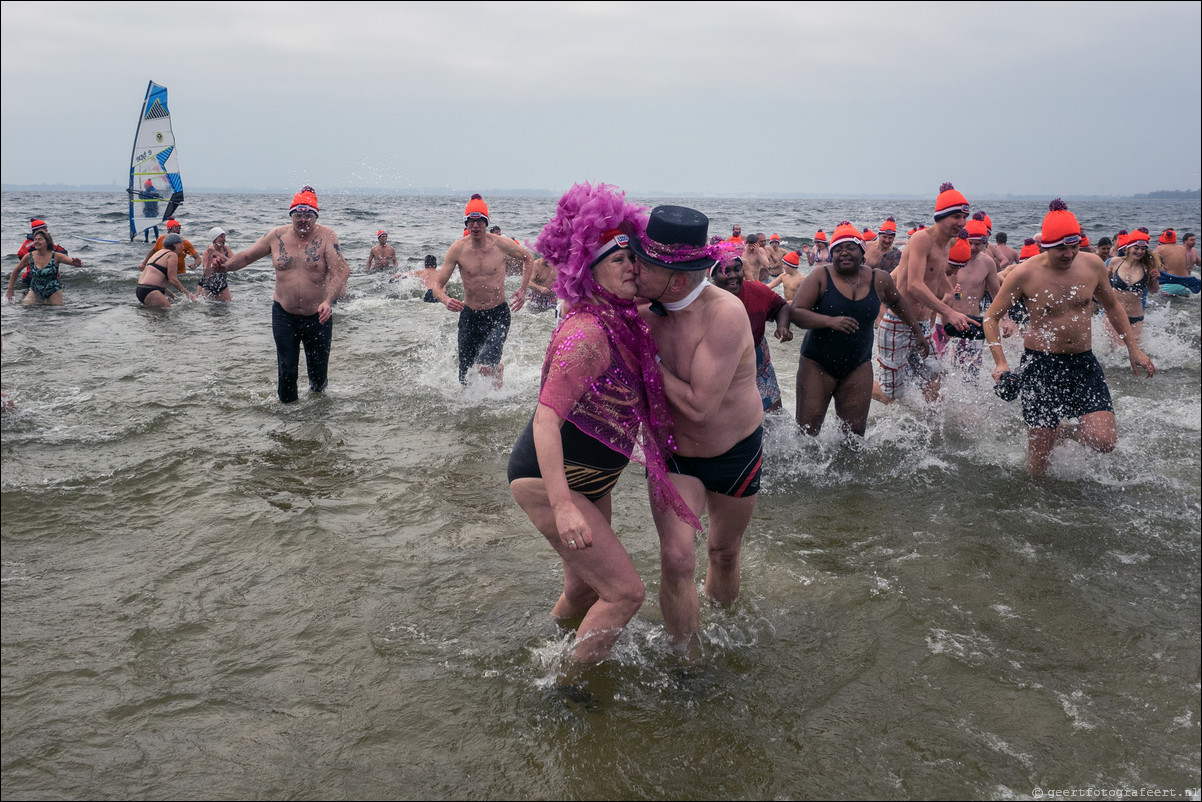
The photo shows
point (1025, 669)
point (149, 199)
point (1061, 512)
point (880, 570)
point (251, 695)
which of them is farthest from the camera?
point (149, 199)

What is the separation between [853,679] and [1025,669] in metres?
0.83

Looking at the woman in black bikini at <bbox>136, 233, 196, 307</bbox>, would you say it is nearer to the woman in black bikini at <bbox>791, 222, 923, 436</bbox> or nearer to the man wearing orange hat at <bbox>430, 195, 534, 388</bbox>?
the man wearing orange hat at <bbox>430, 195, 534, 388</bbox>

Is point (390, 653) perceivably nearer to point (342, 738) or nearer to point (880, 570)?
point (342, 738)

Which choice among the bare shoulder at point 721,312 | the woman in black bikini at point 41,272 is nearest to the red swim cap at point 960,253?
the bare shoulder at point 721,312

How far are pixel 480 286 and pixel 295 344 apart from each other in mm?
1918

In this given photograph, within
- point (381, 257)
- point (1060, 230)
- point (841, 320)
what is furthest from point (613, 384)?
point (381, 257)

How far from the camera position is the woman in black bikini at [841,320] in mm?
5781

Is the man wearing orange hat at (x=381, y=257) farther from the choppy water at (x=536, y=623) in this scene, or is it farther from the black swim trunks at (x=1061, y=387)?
the black swim trunks at (x=1061, y=387)

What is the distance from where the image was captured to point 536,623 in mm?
Answer: 4055

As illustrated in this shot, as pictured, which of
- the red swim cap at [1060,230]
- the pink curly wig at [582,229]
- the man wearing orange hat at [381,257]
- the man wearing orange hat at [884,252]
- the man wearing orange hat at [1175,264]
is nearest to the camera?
the pink curly wig at [582,229]

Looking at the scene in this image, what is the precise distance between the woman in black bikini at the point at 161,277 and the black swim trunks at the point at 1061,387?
587 inches

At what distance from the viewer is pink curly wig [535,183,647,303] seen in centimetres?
282

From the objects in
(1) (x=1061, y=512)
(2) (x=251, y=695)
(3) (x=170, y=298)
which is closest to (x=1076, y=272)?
(1) (x=1061, y=512)

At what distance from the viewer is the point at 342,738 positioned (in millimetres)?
3143
